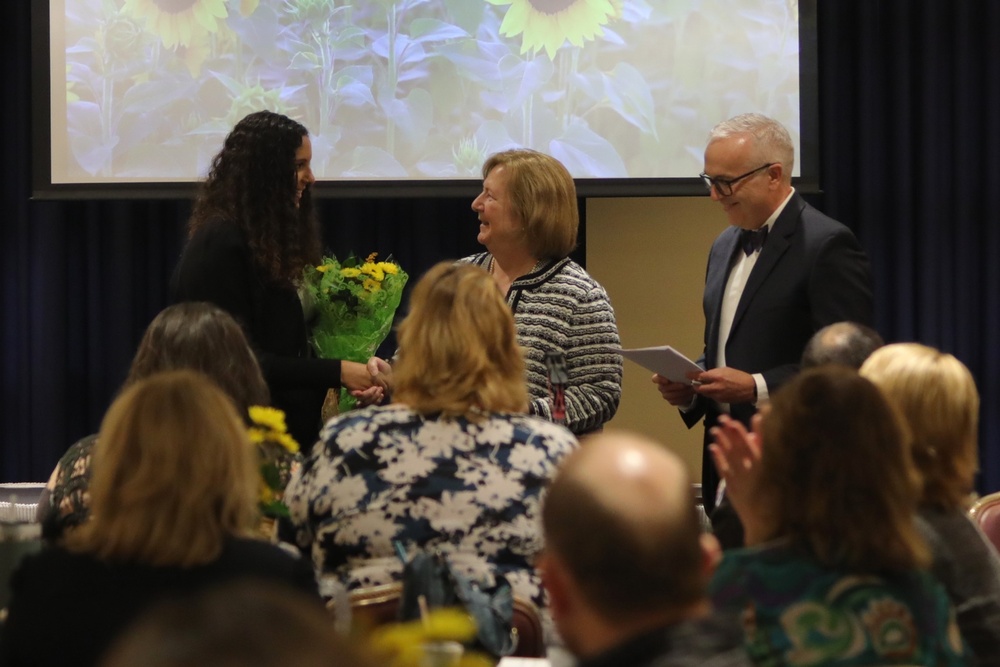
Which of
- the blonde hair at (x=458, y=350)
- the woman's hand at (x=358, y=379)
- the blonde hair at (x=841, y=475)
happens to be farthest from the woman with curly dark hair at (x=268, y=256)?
the blonde hair at (x=841, y=475)

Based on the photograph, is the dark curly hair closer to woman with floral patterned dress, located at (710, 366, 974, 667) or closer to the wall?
woman with floral patterned dress, located at (710, 366, 974, 667)

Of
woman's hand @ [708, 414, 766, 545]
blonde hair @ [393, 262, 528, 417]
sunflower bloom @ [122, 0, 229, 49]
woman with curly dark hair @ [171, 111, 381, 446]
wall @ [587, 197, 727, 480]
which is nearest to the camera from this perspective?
woman's hand @ [708, 414, 766, 545]

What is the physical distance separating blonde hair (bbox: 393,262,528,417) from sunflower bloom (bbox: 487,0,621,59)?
9.02ft

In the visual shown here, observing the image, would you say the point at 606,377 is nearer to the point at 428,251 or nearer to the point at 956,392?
the point at 956,392

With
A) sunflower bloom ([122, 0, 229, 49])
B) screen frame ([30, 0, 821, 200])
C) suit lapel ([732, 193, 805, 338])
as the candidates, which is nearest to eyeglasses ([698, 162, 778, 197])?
suit lapel ([732, 193, 805, 338])

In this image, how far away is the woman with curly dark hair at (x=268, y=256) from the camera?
3479 millimetres

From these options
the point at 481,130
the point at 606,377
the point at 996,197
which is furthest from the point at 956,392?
the point at 996,197

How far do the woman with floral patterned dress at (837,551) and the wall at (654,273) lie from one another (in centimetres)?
377

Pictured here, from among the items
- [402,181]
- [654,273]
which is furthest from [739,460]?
[654,273]

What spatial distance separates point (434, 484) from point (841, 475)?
75 cm

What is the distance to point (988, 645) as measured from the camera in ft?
6.70

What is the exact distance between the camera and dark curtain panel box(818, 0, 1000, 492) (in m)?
5.43

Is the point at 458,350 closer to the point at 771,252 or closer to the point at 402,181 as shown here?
the point at 771,252

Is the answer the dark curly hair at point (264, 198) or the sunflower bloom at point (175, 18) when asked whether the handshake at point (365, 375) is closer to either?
the dark curly hair at point (264, 198)
